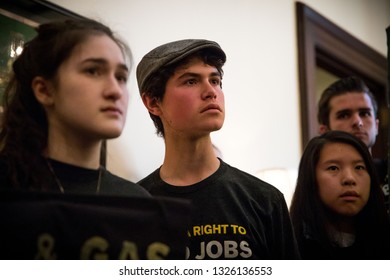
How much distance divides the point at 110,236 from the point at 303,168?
1.27ft

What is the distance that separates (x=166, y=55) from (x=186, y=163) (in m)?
0.18

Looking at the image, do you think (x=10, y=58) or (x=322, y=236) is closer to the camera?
(x=10, y=58)

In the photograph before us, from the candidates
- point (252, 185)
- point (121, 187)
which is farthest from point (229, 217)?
point (121, 187)

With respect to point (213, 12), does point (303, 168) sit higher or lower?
lower

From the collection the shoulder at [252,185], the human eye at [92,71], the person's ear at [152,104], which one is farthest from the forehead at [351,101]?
the human eye at [92,71]

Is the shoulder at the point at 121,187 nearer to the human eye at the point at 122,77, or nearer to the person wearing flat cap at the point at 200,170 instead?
the person wearing flat cap at the point at 200,170

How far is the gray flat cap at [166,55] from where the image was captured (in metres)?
0.89

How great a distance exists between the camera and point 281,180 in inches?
40.0

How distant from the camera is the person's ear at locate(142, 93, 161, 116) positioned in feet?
2.96

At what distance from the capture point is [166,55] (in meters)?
0.90

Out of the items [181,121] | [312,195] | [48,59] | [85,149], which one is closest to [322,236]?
[312,195]
